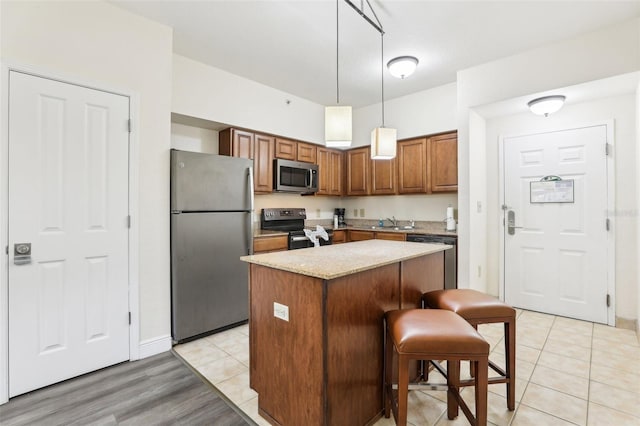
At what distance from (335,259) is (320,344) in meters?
0.48

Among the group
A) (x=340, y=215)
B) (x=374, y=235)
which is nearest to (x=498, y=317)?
(x=374, y=235)

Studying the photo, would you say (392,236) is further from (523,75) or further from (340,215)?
(523,75)

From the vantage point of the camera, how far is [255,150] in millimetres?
3936

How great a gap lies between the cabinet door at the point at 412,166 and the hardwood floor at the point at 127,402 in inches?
134

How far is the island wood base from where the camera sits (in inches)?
57.4

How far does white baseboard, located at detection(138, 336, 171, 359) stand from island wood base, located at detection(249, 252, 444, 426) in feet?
3.91

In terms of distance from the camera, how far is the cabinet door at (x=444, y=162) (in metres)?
3.93

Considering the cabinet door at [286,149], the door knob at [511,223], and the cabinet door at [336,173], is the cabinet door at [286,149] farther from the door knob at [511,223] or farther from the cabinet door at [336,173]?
the door knob at [511,223]

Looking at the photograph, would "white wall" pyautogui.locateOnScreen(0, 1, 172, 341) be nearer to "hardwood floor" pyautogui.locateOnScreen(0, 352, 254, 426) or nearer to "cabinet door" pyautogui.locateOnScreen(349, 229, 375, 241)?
"hardwood floor" pyautogui.locateOnScreen(0, 352, 254, 426)

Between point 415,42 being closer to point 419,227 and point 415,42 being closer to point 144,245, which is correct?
point 419,227

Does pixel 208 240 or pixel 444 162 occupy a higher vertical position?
pixel 444 162

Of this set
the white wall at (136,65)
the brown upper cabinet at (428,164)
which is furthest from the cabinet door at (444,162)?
the white wall at (136,65)

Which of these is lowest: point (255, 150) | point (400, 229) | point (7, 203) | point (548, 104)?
point (400, 229)

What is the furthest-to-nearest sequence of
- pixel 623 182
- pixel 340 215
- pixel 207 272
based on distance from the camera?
pixel 340 215 → pixel 623 182 → pixel 207 272
